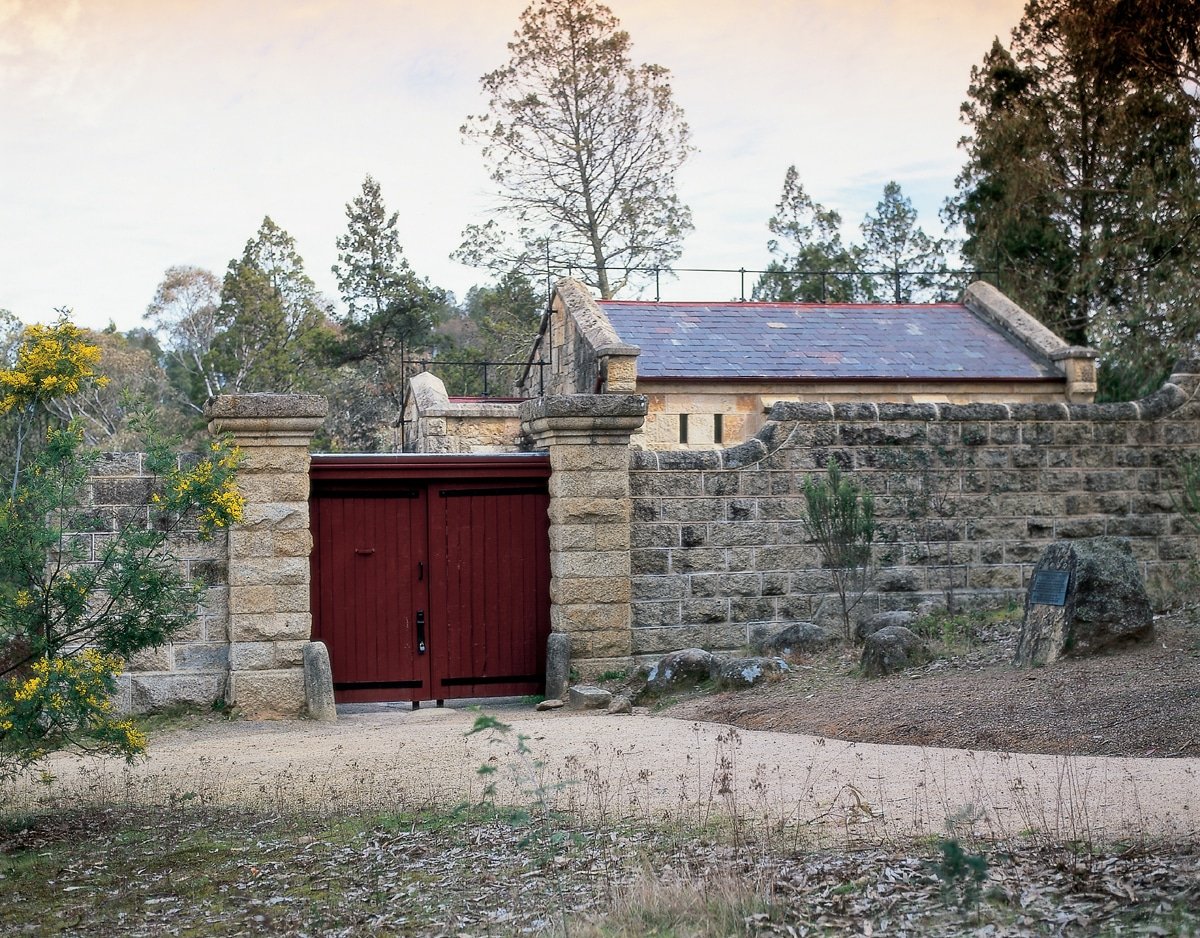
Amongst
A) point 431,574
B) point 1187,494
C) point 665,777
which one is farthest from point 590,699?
point 1187,494

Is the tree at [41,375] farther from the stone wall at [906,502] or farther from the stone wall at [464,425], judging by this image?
the stone wall at [464,425]

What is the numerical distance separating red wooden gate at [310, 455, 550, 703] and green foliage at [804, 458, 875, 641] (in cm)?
241

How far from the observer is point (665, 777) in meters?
7.84

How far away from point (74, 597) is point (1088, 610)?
700 cm

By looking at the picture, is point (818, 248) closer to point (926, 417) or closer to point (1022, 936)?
point (926, 417)

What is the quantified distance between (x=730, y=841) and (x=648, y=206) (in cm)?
3096

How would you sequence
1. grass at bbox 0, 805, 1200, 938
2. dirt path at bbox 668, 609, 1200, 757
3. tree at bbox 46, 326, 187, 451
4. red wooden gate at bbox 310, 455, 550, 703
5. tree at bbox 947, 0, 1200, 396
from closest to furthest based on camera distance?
grass at bbox 0, 805, 1200, 938
dirt path at bbox 668, 609, 1200, 757
red wooden gate at bbox 310, 455, 550, 703
tree at bbox 947, 0, 1200, 396
tree at bbox 46, 326, 187, 451

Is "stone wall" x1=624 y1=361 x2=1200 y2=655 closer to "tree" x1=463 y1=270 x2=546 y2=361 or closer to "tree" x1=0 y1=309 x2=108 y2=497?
"tree" x1=0 y1=309 x2=108 y2=497

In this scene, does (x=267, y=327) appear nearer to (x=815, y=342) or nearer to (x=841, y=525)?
(x=815, y=342)

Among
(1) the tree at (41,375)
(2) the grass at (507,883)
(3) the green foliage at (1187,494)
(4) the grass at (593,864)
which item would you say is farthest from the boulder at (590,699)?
(3) the green foliage at (1187,494)

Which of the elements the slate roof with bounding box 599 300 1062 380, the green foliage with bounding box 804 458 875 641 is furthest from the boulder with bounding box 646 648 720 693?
the slate roof with bounding box 599 300 1062 380

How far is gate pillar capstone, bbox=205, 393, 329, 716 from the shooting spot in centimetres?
1094

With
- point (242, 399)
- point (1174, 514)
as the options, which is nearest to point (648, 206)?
point (1174, 514)

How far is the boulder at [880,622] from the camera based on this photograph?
1183 cm
